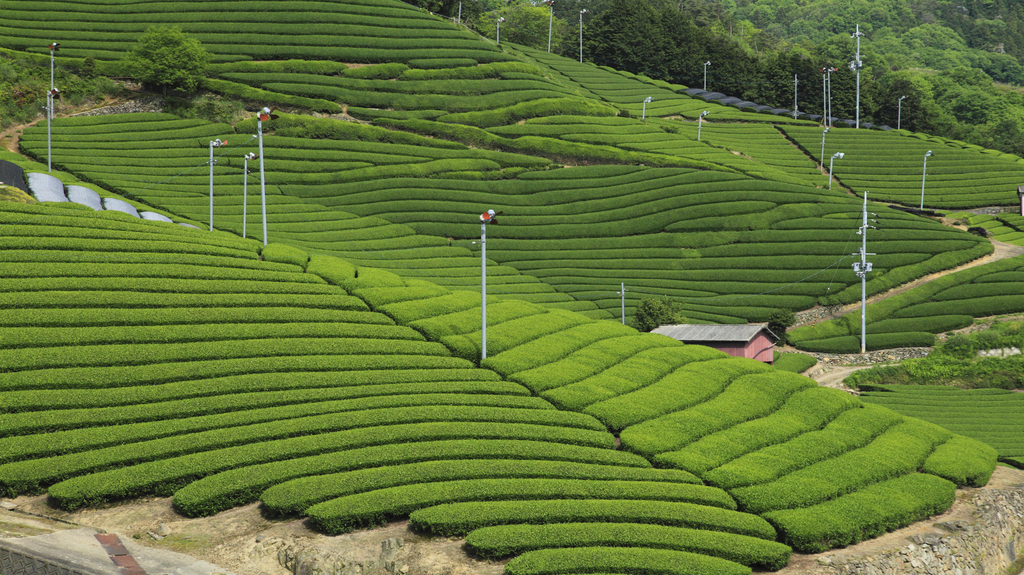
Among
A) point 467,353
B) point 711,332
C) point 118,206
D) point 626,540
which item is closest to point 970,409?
point 711,332

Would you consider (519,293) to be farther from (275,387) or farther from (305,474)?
(305,474)

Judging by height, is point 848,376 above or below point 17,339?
below

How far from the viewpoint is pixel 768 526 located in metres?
21.5

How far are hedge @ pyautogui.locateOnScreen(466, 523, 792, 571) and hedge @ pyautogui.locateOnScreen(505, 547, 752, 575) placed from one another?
1.03 feet

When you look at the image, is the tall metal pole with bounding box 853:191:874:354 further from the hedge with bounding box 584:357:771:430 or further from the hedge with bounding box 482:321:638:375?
the hedge with bounding box 482:321:638:375

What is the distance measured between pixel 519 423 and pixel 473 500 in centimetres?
499

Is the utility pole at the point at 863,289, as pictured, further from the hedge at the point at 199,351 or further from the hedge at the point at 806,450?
the hedge at the point at 199,351

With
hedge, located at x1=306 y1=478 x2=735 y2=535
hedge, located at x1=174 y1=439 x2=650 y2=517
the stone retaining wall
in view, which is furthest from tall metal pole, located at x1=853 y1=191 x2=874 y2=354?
hedge, located at x1=306 y1=478 x2=735 y2=535

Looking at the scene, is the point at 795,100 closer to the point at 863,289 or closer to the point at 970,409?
the point at 863,289

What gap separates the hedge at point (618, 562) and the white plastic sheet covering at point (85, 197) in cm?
3683

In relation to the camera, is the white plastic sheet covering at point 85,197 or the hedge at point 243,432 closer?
the hedge at point 243,432

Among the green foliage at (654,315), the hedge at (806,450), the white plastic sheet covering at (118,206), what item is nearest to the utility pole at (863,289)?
the green foliage at (654,315)

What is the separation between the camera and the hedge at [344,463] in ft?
66.1

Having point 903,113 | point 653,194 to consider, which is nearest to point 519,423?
point 653,194
